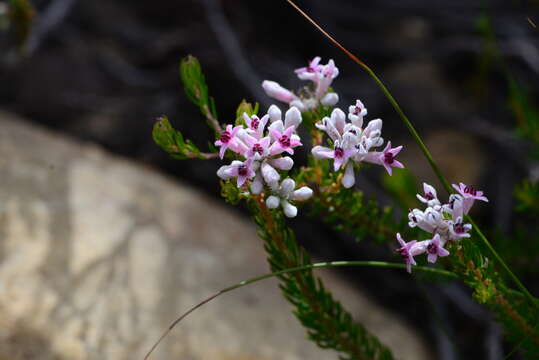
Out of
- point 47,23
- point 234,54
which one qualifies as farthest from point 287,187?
point 47,23

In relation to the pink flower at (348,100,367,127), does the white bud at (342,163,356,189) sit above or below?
below

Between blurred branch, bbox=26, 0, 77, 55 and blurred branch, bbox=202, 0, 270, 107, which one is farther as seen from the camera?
blurred branch, bbox=26, 0, 77, 55

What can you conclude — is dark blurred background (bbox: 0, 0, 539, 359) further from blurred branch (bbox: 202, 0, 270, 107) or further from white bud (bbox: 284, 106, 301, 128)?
white bud (bbox: 284, 106, 301, 128)

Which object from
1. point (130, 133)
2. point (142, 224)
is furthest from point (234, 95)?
point (142, 224)

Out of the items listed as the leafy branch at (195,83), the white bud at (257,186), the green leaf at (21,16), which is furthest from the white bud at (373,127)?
the green leaf at (21,16)

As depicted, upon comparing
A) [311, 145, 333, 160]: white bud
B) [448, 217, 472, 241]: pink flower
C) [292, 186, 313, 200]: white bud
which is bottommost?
[448, 217, 472, 241]: pink flower

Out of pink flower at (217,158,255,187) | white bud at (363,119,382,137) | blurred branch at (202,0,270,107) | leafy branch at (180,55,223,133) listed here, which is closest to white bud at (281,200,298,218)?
pink flower at (217,158,255,187)

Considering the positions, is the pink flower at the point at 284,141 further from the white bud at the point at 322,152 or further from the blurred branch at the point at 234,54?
the blurred branch at the point at 234,54
